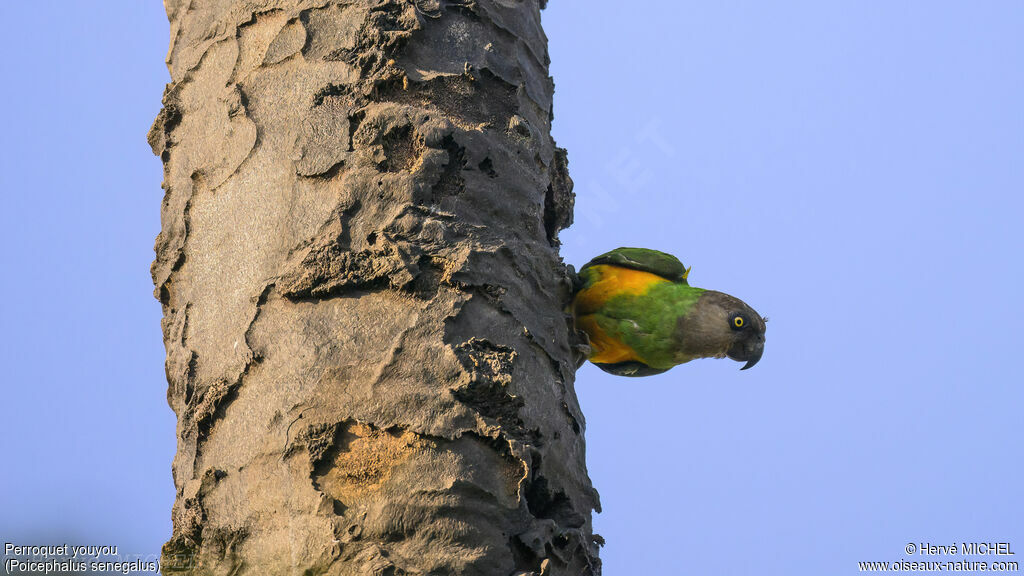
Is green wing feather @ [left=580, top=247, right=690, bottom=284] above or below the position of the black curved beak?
above

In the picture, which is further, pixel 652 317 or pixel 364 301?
pixel 652 317

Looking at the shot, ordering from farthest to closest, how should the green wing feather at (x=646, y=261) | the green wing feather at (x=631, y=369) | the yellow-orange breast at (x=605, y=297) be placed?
the green wing feather at (x=631, y=369) < the green wing feather at (x=646, y=261) < the yellow-orange breast at (x=605, y=297)

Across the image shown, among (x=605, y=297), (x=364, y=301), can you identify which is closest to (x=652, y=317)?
(x=605, y=297)

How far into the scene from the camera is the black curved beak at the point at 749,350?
535cm

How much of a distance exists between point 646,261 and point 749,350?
90 cm

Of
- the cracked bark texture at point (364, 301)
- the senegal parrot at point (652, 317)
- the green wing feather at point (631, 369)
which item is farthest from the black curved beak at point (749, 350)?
the cracked bark texture at point (364, 301)

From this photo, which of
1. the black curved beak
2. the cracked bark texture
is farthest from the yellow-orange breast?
the cracked bark texture

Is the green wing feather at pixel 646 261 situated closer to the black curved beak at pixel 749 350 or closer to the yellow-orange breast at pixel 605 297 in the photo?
the yellow-orange breast at pixel 605 297

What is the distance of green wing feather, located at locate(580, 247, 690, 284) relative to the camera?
17.0ft

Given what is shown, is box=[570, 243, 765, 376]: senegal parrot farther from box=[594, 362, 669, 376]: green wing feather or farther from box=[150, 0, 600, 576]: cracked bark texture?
box=[150, 0, 600, 576]: cracked bark texture

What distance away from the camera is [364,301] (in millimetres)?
2848

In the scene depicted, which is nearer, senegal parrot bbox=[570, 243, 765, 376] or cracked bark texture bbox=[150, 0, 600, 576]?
cracked bark texture bbox=[150, 0, 600, 576]

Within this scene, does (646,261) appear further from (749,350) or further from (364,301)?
(364,301)

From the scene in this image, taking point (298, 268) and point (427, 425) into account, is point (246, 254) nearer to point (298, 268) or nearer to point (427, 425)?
point (298, 268)
